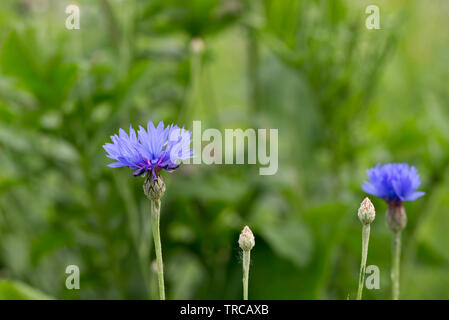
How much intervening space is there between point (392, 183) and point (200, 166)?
21.6 inches

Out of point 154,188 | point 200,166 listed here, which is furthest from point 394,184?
point 200,166

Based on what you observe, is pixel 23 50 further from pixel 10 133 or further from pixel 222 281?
pixel 222 281

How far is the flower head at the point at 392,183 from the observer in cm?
52

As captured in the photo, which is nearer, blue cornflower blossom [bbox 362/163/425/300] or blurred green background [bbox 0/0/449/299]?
blue cornflower blossom [bbox 362/163/425/300]

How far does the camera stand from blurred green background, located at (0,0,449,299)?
830 millimetres

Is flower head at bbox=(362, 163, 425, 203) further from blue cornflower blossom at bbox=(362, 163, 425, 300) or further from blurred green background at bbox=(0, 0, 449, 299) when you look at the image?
blurred green background at bbox=(0, 0, 449, 299)

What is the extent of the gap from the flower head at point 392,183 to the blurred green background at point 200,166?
246 mm

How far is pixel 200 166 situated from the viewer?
40.8 inches

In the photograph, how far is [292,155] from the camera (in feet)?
3.80

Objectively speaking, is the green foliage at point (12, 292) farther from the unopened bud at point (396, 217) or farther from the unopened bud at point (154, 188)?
the unopened bud at point (396, 217)

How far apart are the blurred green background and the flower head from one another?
0.25 m

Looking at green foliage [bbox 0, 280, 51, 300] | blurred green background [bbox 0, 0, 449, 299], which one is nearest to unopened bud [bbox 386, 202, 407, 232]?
blurred green background [bbox 0, 0, 449, 299]

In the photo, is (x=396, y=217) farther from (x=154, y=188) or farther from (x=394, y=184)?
(x=154, y=188)

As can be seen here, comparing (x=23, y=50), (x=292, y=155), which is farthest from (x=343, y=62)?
(x=23, y=50)
